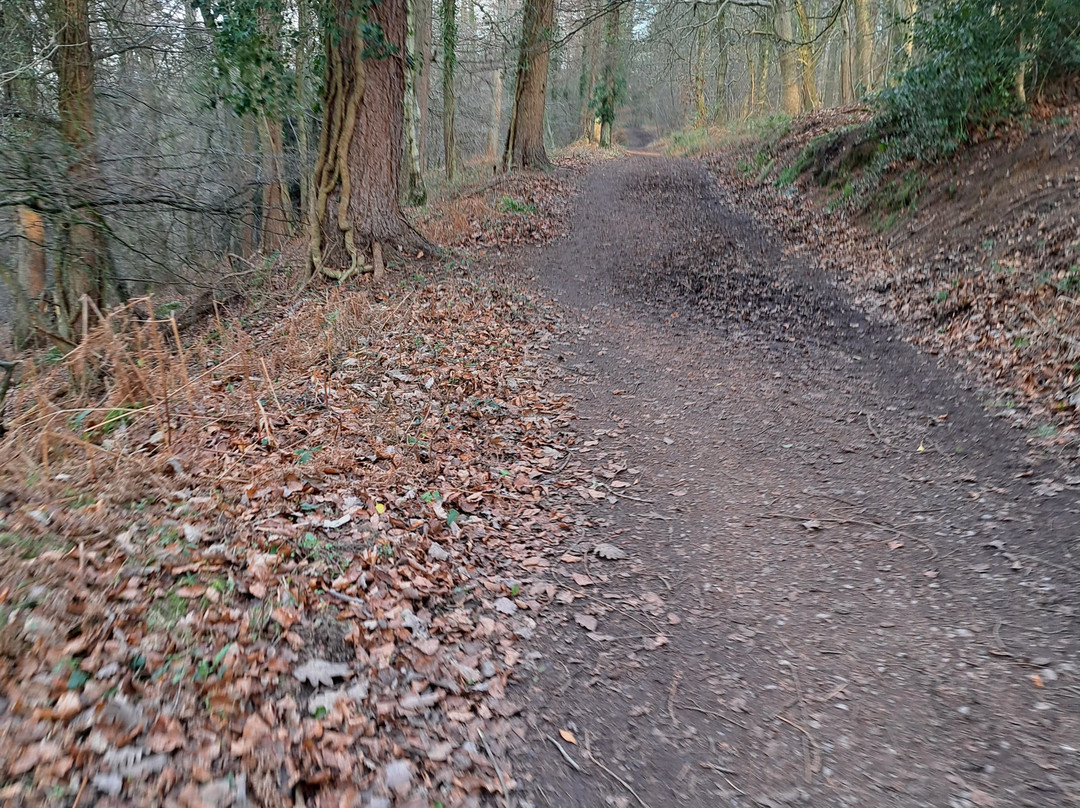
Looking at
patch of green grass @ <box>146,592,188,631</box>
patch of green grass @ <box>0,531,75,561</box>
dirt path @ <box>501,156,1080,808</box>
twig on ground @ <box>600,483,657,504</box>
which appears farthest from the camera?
twig on ground @ <box>600,483,657,504</box>

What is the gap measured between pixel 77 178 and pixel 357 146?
391 centimetres

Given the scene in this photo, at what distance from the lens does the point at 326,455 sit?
215 inches

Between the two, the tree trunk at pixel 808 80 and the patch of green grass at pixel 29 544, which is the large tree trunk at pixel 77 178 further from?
the tree trunk at pixel 808 80

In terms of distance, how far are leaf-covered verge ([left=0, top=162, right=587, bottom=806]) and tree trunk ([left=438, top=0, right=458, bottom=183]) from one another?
1513cm

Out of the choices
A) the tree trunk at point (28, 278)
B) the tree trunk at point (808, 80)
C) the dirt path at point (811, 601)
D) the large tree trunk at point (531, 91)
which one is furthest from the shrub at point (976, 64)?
the tree trunk at point (28, 278)

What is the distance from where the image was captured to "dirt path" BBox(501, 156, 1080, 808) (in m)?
3.23

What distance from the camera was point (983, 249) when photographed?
359 inches

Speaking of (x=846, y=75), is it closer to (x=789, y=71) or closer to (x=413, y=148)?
(x=789, y=71)

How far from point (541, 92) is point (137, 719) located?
1989cm

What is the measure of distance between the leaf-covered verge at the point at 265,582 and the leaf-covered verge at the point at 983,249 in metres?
4.41

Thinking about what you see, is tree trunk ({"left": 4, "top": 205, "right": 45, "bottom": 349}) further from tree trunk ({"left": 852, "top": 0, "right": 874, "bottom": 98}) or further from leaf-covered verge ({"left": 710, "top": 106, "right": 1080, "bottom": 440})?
tree trunk ({"left": 852, "top": 0, "right": 874, "bottom": 98})

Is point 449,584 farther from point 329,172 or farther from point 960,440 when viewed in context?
point 329,172

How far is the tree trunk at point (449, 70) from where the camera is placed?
1922cm

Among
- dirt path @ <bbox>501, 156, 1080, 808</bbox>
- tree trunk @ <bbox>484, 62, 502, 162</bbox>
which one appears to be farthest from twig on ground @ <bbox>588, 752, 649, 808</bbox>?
tree trunk @ <bbox>484, 62, 502, 162</bbox>
